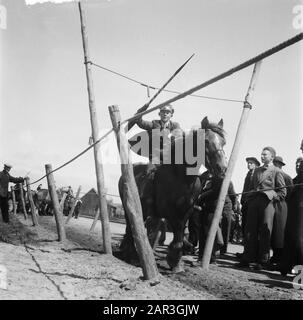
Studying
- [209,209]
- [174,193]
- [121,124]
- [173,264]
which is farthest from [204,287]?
[209,209]

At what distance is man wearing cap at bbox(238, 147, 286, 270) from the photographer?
23.0ft

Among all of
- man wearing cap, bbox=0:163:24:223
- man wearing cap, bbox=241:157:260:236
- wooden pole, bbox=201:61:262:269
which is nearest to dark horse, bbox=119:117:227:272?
wooden pole, bbox=201:61:262:269

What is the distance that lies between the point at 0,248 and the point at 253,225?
4825 millimetres

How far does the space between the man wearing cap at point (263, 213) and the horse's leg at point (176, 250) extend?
6.08ft

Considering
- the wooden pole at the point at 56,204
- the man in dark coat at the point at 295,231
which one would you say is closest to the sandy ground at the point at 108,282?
the man in dark coat at the point at 295,231

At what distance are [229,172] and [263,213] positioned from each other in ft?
4.82

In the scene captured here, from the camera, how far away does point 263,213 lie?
708 centimetres

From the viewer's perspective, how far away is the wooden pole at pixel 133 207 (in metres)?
4.56

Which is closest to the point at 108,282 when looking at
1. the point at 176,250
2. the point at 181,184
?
the point at 176,250

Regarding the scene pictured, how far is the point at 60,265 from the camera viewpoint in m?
5.32

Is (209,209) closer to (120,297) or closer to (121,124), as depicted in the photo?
(121,124)

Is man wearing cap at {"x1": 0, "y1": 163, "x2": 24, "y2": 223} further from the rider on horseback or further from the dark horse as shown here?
the dark horse

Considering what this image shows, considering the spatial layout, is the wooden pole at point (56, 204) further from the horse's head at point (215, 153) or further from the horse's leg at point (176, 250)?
the horse's head at point (215, 153)
